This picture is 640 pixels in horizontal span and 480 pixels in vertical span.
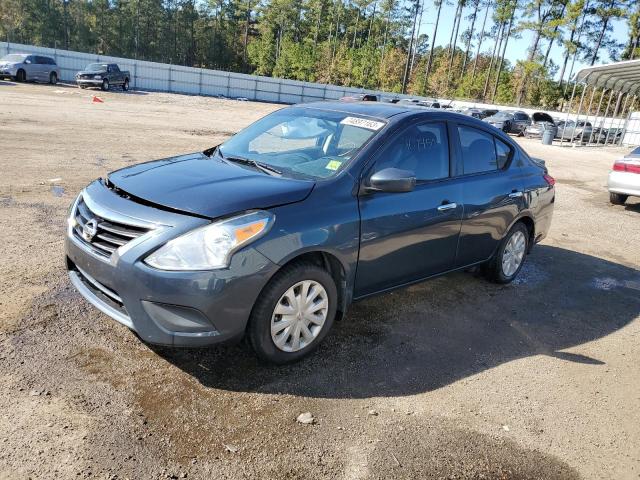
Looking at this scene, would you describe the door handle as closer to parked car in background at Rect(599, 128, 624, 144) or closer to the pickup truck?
the pickup truck

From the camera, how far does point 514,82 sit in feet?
209

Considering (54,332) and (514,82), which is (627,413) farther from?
(514,82)

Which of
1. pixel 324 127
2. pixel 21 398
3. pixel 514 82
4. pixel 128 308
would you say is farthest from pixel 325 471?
pixel 514 82

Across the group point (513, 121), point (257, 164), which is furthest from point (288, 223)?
point (513, 121)

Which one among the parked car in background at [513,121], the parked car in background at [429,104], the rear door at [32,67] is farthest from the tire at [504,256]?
the rear door at [32,67]

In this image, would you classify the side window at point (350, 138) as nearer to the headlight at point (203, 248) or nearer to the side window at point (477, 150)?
the side window at point (477, 150)

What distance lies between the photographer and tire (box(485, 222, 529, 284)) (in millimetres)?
5340

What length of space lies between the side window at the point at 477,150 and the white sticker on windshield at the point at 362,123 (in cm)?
99

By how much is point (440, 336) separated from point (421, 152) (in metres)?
1.50

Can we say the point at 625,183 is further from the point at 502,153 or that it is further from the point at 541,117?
the point at 541,117

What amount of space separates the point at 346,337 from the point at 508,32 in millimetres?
72999

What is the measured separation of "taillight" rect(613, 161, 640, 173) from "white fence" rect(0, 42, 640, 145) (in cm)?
2614

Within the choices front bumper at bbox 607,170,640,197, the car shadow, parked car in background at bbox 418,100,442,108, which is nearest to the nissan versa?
the car shadow

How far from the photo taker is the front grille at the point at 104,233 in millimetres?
3121
